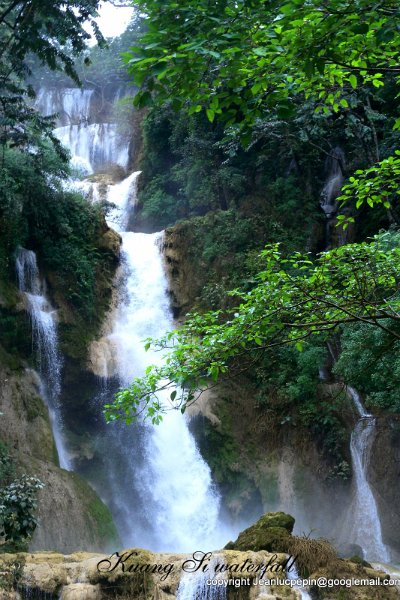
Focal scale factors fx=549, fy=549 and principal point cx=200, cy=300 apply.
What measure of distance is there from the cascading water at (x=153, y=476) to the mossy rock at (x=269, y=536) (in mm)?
4592

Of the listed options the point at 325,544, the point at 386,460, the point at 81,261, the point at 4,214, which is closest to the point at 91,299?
the point at 81,261

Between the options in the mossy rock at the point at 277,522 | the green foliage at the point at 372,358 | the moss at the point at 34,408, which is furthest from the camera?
the moss at the point at 34,408

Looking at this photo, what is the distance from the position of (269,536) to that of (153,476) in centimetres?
624

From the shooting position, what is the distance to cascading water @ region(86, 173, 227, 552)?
1334cm

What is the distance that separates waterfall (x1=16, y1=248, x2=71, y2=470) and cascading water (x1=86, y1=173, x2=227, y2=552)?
1.19 m

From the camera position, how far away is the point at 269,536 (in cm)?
852

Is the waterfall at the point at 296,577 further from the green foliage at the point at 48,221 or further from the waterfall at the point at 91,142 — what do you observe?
the waterfall at the point at 91,142

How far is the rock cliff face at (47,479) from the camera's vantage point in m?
11.2

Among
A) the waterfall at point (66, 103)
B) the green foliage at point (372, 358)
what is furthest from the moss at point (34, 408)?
the waterfall at point (66, 103)

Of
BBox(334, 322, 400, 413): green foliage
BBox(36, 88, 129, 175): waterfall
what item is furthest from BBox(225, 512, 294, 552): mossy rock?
BBox(36, 88, 129, 175): waterfall

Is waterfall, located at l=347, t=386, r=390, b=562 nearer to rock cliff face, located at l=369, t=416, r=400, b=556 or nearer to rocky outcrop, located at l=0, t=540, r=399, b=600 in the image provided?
rock cliff face, located at l=369, t=416, r=400, b=556

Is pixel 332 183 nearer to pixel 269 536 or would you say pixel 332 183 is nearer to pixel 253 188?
pixel 253 188

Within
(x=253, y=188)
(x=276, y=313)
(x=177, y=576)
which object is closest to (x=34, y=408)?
(x=177, y=576)

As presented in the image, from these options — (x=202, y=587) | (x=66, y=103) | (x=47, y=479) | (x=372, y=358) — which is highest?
(x=66, y=103)
